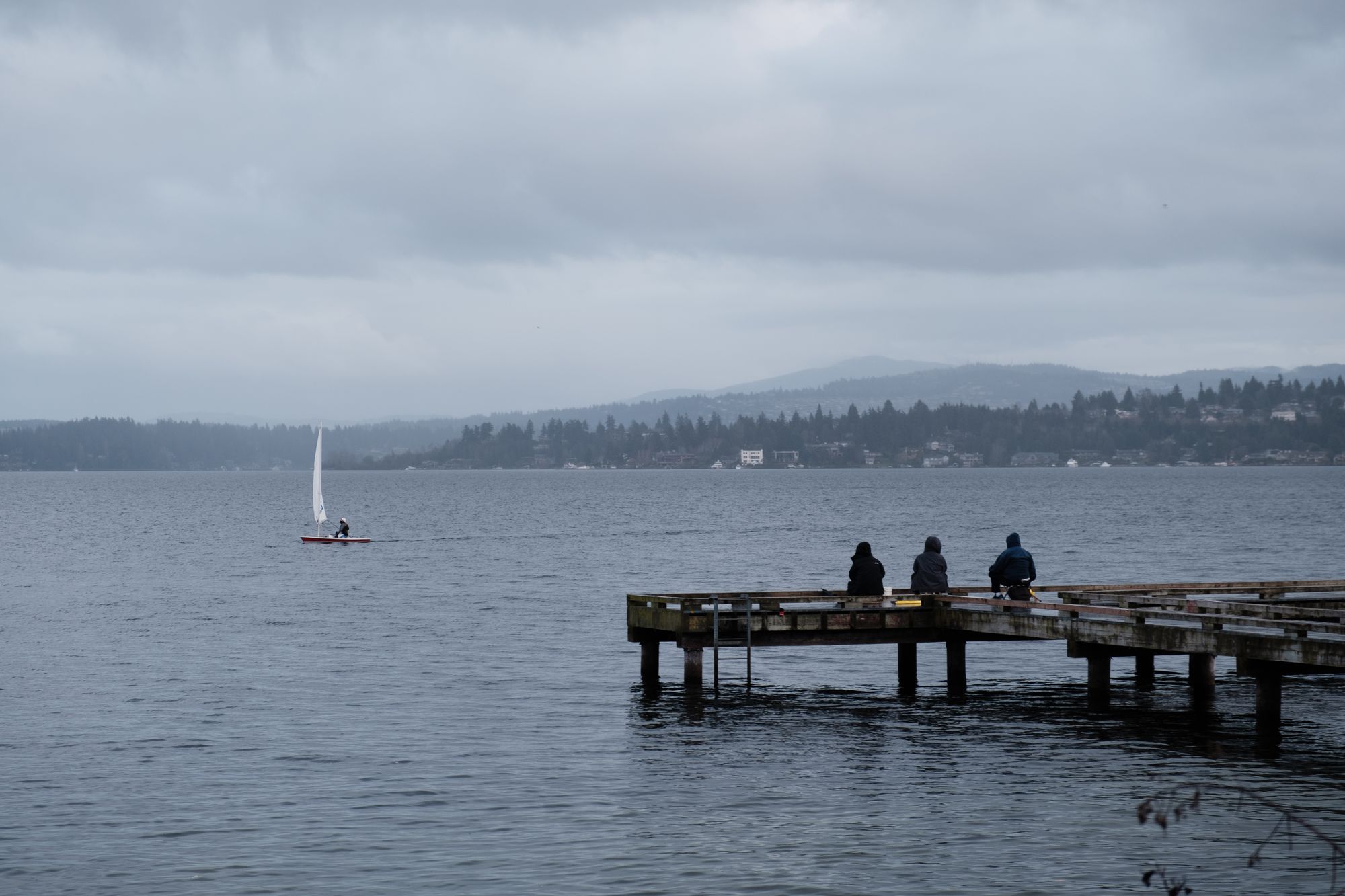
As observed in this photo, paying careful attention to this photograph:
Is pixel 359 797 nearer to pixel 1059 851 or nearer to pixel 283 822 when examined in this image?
pixel 283 822

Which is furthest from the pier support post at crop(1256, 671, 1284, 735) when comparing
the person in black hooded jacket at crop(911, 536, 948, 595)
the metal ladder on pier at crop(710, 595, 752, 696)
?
the metal ladder on pier at crop(710, 595, 752, 696)

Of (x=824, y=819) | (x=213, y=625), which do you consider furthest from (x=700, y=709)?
(x=213, y=625)

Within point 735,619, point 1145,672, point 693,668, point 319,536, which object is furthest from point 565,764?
point 319,536

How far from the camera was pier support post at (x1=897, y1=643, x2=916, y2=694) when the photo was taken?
36344 mm

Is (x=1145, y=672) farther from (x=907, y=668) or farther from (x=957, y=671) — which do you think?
(x=907, y=668)

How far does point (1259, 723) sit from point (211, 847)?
19534 millimetres

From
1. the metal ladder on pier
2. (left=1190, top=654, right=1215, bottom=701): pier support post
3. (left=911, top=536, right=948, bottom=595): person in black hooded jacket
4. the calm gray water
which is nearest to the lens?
the calm gray water

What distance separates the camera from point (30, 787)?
2586 cm

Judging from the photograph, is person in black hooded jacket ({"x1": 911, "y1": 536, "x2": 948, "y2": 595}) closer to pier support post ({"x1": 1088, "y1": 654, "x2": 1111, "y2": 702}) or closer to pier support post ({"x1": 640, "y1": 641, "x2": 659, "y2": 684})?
pier support post ({"x1": 1088, "y1": 654, "x2": 1111, "y2": 702})

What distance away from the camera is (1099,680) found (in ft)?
108

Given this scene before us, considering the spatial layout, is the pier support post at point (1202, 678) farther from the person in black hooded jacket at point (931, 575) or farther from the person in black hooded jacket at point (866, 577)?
the person in black hooded jacket at point (866, 577)

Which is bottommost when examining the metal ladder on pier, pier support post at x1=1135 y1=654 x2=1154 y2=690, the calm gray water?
the calm gray water

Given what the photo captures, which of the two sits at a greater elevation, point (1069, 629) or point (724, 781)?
point (1069, 629)

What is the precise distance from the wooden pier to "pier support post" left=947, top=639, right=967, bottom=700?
0.11 ft
